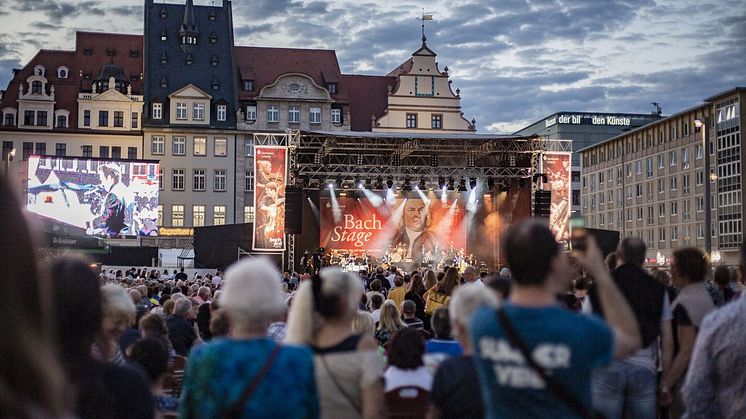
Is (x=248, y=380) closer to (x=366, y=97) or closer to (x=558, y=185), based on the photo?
(x=558, y=185)

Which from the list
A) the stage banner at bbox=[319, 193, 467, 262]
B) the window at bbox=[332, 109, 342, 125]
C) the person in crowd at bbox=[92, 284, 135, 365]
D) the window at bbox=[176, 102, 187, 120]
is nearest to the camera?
the person in crowd at bbox=[92, 284, 135, 365]

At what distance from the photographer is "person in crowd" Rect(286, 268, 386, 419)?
15.0 feet

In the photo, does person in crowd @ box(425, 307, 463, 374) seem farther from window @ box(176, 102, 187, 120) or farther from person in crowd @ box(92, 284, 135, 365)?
window @ box(176, 102, 187, 120)

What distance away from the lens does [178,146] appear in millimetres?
63219

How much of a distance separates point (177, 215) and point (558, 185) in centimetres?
3569

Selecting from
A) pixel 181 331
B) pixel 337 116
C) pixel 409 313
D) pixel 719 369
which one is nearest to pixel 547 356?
pixel 719 369

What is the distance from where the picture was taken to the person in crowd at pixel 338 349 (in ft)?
15.0

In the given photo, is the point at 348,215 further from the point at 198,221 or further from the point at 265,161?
the point at 198,221

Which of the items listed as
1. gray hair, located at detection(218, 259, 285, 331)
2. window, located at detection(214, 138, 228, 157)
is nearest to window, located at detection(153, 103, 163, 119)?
window, located at detection(214, 138, 228, 157)

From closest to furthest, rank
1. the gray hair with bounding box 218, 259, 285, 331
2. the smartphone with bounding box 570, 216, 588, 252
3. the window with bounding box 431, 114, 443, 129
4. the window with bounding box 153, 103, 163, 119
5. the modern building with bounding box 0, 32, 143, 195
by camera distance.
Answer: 1. the smartphone with bounding box 570, 216, 588, 252
2. the gray hair with bounding box 218, 259, 285, 331
3. the window with bounding box 431, 114, 443, 129
4. the modern building with bounding box 0, 32, 143, 195
5. the window with bounding box 153, 103, 163, 119

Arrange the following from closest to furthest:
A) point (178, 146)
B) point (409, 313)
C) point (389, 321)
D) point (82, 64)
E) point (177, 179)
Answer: point (389, 321)
point (409, 313)
point (178, 146)
point (177, 179)
point (82, 64)

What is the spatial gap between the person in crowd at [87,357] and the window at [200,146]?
61029 millimetres

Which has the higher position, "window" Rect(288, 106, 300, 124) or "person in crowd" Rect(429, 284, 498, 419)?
"window" Rect(288, 106, 300, 124)

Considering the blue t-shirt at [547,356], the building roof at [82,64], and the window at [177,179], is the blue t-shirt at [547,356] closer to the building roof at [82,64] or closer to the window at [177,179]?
the window at [177,179]
